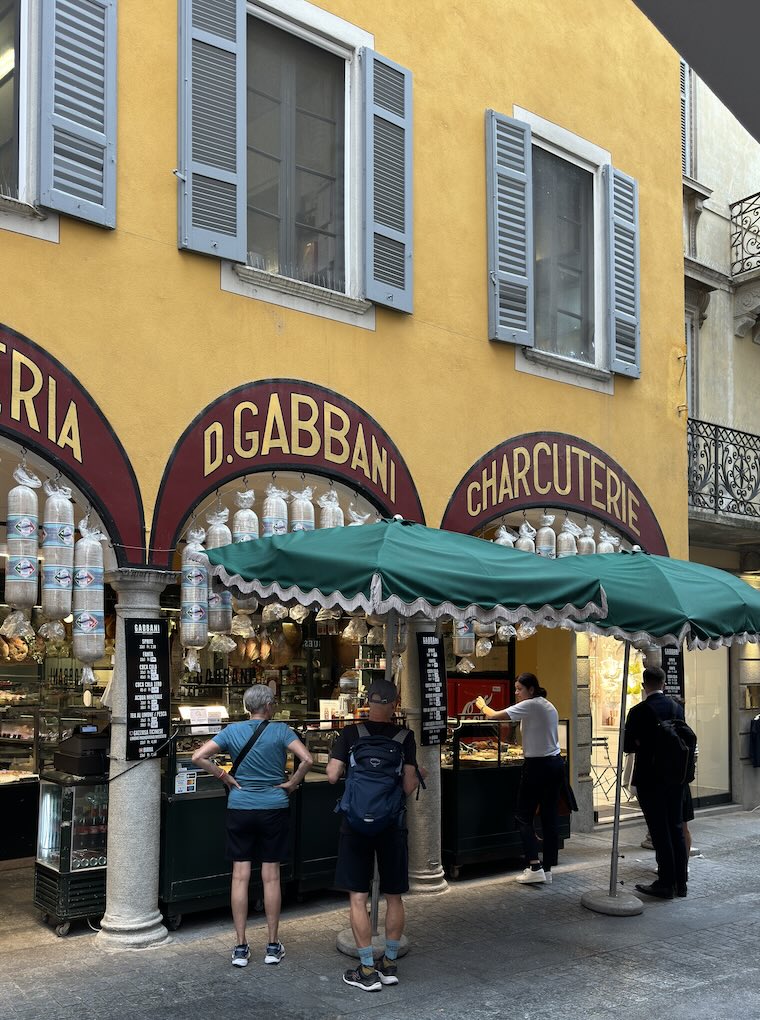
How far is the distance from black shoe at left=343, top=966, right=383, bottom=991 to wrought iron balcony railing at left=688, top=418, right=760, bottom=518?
8297mm

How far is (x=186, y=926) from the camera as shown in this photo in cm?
774

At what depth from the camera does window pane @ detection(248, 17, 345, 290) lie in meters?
8.77

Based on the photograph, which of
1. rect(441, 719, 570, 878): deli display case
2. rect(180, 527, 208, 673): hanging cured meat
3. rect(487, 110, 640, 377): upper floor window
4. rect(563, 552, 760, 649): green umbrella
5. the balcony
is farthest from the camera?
the balcony

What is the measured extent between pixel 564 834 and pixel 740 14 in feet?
28.9

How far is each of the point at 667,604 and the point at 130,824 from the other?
13.3 feet

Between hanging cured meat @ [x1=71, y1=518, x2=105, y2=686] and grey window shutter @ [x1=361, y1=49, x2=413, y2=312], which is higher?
grey window shutter @ [x1=361, y1=49, x2=413, y2=312]

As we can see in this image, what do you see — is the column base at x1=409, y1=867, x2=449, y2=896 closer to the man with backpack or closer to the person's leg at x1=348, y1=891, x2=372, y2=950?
the man with backpack

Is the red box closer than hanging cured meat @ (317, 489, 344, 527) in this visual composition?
No

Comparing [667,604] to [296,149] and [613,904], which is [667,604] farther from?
[296,149]

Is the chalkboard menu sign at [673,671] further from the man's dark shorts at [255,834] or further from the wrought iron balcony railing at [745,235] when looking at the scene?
the wrought iron balcony railing at [745,235]

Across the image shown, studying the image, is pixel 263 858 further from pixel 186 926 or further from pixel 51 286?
pixel 51 286

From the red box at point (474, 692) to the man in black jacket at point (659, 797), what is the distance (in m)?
4.26

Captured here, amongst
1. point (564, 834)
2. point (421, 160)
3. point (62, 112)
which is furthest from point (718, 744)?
point (62, 112)

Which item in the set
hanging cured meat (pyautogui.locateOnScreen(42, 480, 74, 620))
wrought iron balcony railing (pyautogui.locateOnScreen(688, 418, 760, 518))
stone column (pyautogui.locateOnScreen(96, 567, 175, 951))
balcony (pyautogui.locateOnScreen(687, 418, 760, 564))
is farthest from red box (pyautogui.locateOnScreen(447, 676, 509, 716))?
hanging cured meat (pyautogui.locateOnScreen(42, 480, 74, 620))
